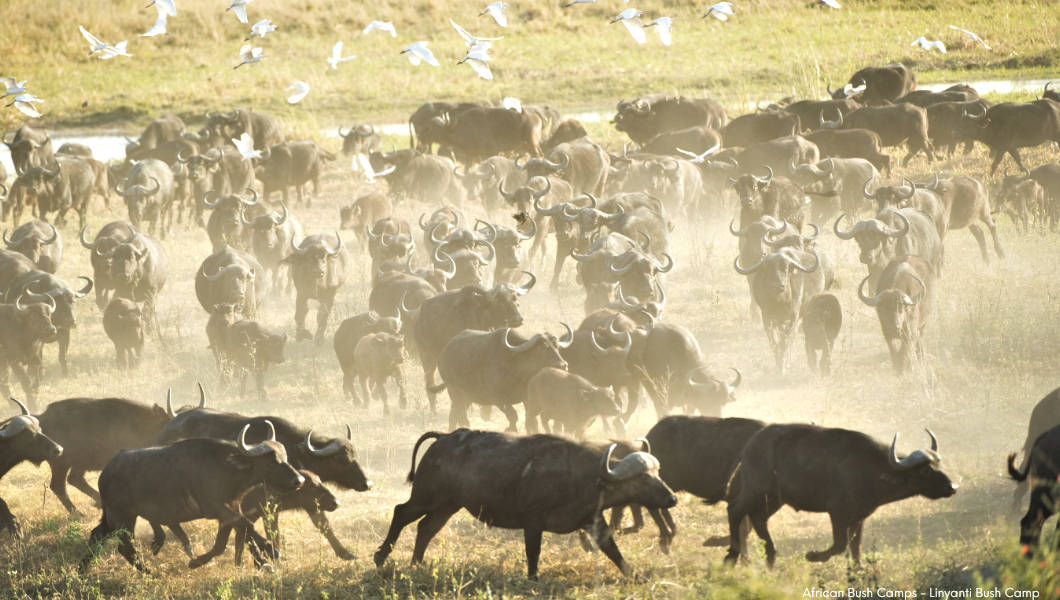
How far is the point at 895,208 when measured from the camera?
1363cm

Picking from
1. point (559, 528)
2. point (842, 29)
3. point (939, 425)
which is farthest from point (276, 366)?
point (842, 29)

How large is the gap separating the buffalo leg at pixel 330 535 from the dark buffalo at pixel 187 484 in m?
0.38

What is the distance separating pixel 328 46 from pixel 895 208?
120 ft

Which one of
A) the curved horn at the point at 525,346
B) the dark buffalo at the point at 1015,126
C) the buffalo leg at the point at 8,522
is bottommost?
the buffalo leg at the point at 8,522

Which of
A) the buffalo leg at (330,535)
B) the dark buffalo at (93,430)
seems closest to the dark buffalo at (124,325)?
the dark buffalo at (93,430)

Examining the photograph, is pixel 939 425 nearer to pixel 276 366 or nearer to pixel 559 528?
pixel 559 528

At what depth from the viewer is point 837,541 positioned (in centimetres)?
613

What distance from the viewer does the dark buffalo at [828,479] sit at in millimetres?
6066

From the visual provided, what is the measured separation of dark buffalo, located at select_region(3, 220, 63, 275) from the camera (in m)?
15.0

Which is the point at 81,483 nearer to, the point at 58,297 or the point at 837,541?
the point at 58,297

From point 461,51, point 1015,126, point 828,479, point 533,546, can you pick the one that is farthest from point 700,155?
point 461,51

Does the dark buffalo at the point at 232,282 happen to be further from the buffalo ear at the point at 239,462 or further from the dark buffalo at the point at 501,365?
the buffalo ear at the point at 239,462

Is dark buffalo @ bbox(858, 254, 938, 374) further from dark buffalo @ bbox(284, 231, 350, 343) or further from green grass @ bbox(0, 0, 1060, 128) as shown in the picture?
green grass @ bbox(0, 0, 1060, 128)

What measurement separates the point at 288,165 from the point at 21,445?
13.6 meters
